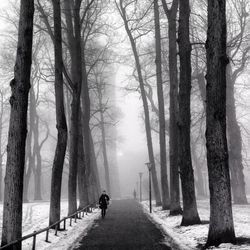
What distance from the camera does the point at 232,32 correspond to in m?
26.8

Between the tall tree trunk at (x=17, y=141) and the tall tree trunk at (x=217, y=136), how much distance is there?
4853 mm

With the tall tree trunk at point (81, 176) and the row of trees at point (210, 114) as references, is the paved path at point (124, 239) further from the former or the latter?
the tall tree trunk at point (81, 176)

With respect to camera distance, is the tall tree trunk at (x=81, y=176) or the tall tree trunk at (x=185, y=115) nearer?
the tall tree trunk at (x=185, y=115)

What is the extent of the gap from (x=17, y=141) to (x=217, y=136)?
515cm

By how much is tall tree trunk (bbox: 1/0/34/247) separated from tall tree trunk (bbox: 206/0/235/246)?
4.85 meters

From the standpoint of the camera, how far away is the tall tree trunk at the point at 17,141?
31.4 ft

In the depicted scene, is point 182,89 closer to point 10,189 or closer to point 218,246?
point 218,246

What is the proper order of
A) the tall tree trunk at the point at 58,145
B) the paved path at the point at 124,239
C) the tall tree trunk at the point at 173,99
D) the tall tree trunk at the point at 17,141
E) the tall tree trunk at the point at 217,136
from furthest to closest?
the tall tree trunk at the point at 173,99 < the tall tree trunk at the point at 58,145 < the paved path at the point at 124,239 < the tall tree trunk at the point at 217,136 < the tall tree trunk at the point at 17,141

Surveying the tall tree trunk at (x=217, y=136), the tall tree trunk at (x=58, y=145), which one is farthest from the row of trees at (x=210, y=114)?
the tall tree trunk at (x=58, y=145)

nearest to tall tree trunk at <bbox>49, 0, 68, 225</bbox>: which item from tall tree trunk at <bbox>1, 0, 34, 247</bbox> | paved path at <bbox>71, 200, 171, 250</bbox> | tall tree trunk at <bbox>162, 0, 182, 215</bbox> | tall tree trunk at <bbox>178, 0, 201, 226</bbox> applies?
paved path at <bbox>71, 200, 171, 250</bbox>

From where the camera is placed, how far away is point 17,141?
32.2 ft

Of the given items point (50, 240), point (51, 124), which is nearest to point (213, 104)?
point (50, 240)

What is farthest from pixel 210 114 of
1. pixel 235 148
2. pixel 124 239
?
pixel 235 148

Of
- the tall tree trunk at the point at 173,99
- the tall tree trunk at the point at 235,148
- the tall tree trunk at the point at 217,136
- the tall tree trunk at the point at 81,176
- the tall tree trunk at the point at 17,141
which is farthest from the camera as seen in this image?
the tall tree trunk at the point at 235,148
